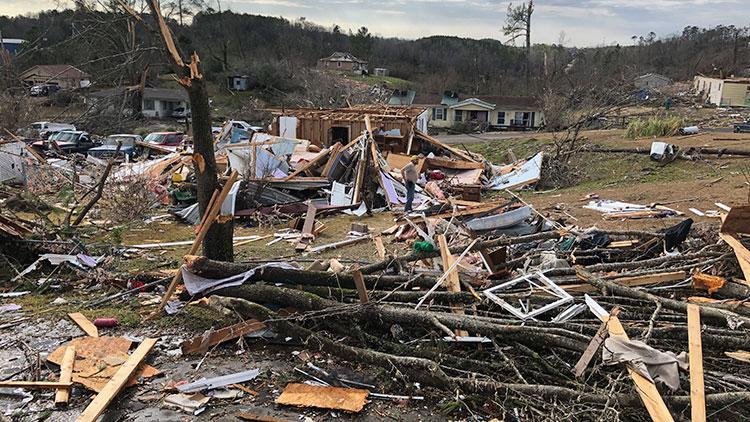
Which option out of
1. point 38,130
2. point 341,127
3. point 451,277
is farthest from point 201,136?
point 38,130

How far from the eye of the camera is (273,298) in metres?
5.25

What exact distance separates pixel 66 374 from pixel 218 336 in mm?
1207

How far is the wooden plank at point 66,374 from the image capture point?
4074 mm

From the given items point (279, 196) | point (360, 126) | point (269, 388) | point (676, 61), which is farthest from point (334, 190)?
point (676, 61)

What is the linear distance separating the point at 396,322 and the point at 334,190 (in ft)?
31.5

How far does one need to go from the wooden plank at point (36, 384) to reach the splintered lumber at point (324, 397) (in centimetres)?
164

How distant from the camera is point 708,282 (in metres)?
5.33

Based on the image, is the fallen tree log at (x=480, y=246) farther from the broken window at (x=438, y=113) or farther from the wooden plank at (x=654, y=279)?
the broken window at (x=438, y=113)

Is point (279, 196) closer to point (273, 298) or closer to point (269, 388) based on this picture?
point (273, 298)

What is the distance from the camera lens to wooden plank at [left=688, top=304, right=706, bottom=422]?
140 inches

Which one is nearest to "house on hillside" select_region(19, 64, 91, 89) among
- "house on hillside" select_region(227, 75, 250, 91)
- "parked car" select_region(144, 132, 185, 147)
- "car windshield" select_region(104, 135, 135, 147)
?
"car windshield" select_region(104, 135, 135, 147)

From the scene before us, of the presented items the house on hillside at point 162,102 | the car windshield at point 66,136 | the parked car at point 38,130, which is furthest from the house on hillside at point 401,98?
the car windshield at point 66,136

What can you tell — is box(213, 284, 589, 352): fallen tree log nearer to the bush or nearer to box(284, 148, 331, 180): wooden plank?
box(284, 148, 331, 180): wooden plank

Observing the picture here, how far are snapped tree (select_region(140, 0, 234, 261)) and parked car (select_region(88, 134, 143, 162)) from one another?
1635 centimetres
